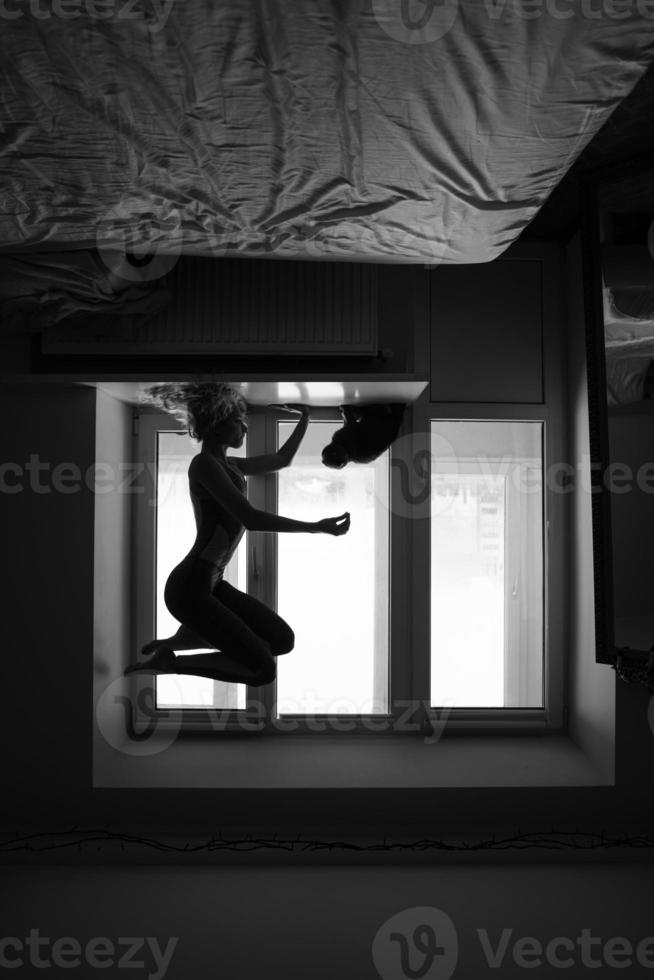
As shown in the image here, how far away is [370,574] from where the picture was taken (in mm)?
2326

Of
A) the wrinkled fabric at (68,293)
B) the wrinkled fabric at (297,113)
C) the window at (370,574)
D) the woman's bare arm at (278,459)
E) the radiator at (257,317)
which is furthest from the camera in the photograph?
the window at (370,574)

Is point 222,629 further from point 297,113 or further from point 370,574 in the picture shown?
point 297,113

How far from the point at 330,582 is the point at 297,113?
1.60 m

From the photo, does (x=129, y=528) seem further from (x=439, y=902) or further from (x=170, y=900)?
(x=439, y=902)

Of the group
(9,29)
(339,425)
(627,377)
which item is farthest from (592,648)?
(9,29)

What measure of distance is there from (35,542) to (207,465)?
720mm

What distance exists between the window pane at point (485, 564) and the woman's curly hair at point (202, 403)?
2.93 ft

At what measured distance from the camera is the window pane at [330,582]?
91.2 inches

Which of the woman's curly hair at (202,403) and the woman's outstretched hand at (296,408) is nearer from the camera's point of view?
the woman's curly hair at (202,403)

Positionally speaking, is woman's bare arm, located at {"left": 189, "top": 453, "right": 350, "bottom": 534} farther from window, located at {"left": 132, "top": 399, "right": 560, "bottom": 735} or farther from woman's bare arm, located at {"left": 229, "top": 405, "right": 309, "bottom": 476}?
window, located at {"left": 132, "top": 399, "right": 560, "bottom": 735}

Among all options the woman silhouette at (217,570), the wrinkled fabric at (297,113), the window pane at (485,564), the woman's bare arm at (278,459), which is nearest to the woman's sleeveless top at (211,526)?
the woman silhouette at (217,570)

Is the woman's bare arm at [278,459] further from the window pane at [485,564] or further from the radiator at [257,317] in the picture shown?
the window pane at [485,564]

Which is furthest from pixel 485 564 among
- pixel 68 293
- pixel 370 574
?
pixel 68 293

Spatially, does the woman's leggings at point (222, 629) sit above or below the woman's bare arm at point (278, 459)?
below
